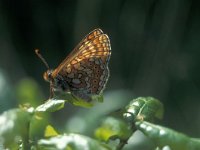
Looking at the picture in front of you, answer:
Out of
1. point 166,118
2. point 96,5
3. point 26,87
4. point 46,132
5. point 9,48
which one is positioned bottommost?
point 166,118

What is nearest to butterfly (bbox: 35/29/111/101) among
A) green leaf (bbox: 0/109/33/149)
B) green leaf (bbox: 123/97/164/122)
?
green leaf (bbox: 123/97/164/122)

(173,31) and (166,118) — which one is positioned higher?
(173,31)

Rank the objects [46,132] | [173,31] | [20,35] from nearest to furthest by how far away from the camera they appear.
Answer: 1. [46,132]
2. [173,31]
3. [20,35]

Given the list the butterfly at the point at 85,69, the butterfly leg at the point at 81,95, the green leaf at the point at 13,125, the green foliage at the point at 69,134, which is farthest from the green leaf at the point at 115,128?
the butterfly at the point at 85,69

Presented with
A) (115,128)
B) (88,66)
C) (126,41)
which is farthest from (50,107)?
(126,41)

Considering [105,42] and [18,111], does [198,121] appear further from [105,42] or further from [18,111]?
[18,111]

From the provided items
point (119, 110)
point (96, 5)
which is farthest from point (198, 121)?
point (119, 110)
